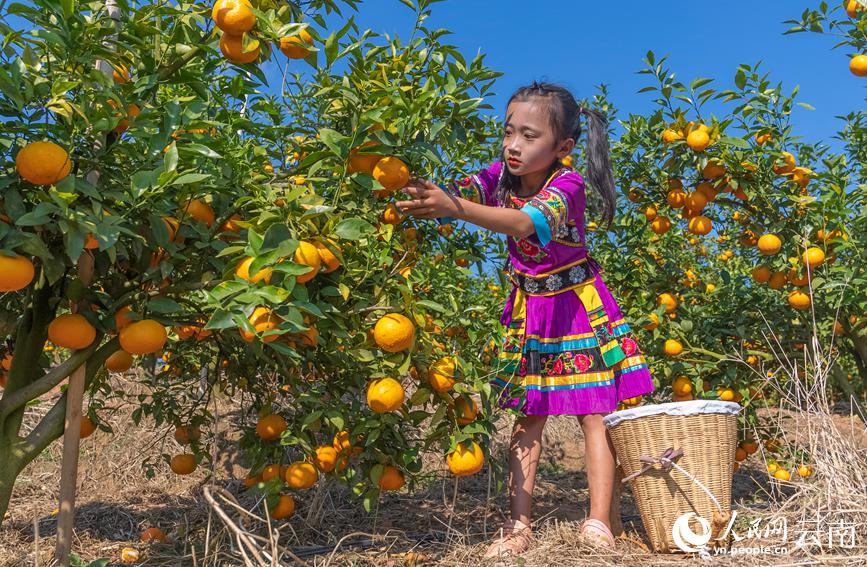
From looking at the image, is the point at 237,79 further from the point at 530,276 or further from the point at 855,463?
the point at 855,463

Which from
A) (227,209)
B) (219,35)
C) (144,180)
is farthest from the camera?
(227,209)

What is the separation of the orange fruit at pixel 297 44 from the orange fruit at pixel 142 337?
71 centimetres

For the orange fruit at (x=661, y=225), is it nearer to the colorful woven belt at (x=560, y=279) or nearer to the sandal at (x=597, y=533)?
the colorful woven belt at (x=560, y=279)

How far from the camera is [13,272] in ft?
4.59

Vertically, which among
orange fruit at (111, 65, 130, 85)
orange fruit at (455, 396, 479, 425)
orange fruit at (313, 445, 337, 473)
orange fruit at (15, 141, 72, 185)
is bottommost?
orange fruit at (313, 445, 337, 473)

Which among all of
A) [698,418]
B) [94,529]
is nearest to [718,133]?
[698,418]

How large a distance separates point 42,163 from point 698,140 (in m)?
2.33

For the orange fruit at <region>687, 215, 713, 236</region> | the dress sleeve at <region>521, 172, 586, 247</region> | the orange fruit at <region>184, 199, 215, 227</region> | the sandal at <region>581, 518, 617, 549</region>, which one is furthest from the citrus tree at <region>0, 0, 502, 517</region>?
the orange fruit at <region>687, 215, 713, 236</region>

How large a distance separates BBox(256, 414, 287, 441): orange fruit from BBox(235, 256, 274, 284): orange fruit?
2.71ft

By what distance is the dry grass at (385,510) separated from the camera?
83.8 inches

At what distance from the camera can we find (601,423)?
2488mm

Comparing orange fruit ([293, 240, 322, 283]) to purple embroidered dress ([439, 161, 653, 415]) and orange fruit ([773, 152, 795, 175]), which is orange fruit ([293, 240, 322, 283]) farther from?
orange fruit ([773, 152, 795, 175])

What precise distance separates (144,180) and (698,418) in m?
1.73

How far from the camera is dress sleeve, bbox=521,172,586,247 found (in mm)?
2254
